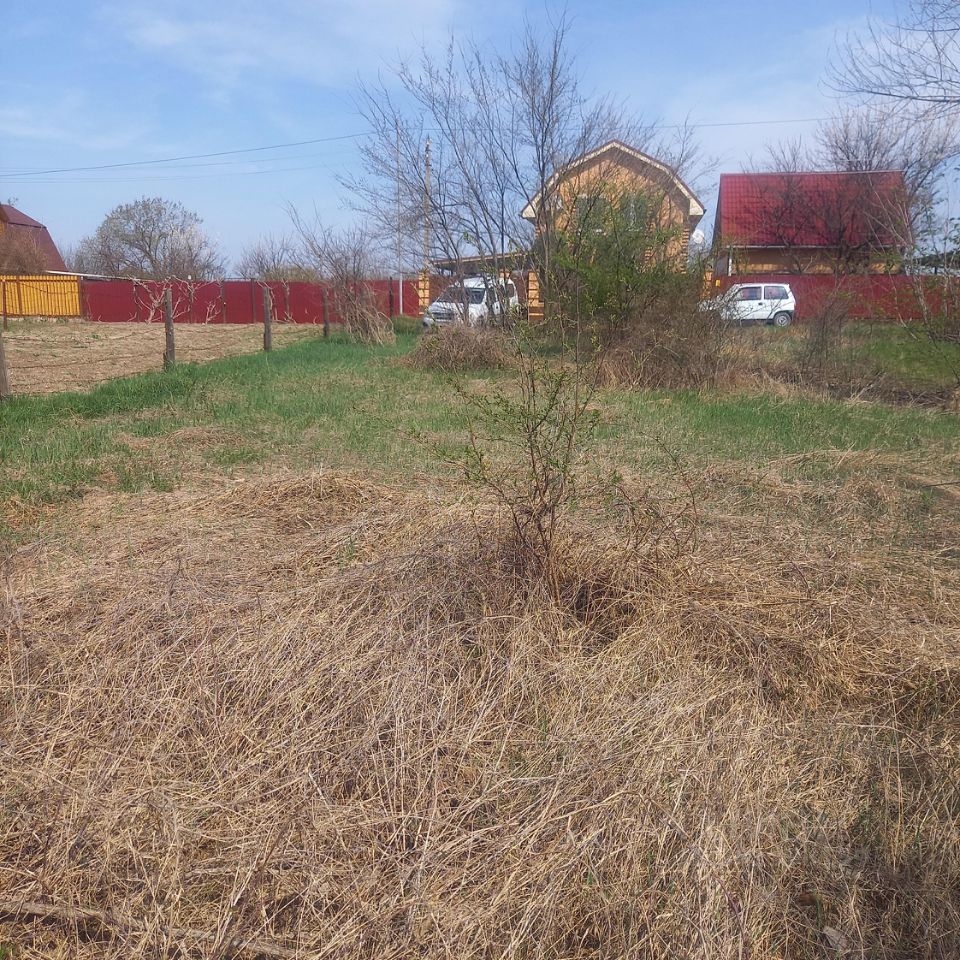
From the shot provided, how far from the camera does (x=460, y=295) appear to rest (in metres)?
15.8

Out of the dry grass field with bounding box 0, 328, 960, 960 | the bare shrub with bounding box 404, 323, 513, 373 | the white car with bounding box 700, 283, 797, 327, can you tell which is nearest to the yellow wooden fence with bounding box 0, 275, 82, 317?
the bare shrub with bounding box 404, 323, 513, 373

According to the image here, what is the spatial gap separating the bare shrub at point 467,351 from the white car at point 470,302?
1357 millimetres

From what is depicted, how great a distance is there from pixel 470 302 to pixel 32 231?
27.8 m

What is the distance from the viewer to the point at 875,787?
92.3 inches

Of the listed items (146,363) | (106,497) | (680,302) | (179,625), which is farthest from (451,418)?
(146,363)

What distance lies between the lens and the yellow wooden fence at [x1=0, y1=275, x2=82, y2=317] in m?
25.2

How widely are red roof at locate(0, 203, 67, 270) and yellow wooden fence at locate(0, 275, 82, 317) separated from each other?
4201mm

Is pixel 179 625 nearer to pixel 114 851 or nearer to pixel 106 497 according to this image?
pixel 114 851

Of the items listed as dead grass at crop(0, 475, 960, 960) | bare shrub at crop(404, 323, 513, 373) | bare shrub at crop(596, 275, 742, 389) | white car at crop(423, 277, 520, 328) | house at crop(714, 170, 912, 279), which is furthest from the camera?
house at crop(714, 170, 912, 279)

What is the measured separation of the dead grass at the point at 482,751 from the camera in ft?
Result: 6.29

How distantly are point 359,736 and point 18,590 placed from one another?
1718mm

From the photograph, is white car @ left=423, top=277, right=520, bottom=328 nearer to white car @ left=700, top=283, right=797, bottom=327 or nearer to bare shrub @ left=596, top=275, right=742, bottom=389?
bare shrub @ left=596, top=275, right=742, bottom=389

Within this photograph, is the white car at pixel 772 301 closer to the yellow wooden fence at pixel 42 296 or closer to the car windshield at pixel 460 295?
the car windshield at pixel 460 295

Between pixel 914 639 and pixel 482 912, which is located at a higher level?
pixel 914 639
